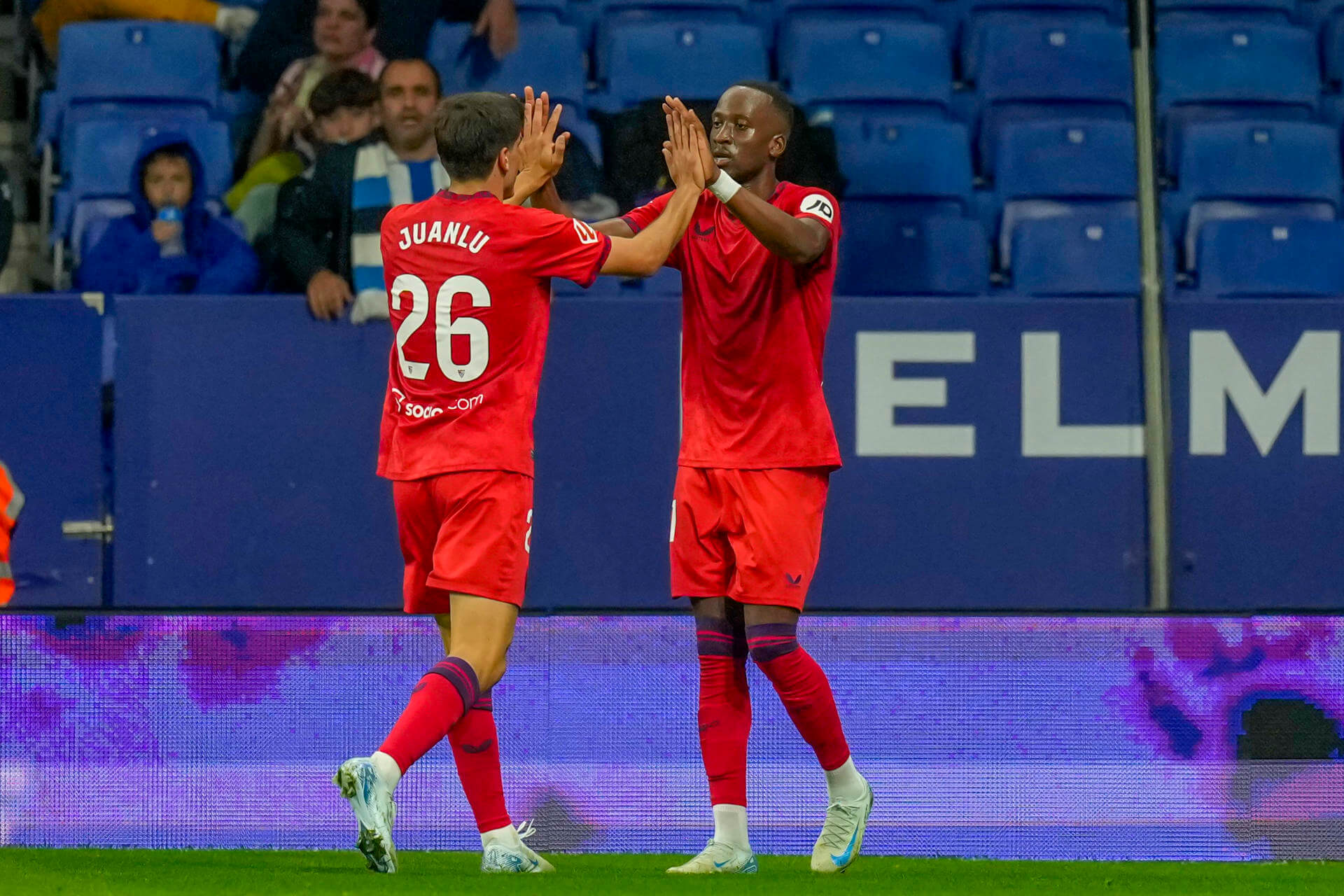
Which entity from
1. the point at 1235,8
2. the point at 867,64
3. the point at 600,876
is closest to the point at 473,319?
the point at 600,876

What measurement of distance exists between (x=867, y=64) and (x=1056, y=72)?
0.75 m

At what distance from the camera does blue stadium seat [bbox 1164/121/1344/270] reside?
714cm

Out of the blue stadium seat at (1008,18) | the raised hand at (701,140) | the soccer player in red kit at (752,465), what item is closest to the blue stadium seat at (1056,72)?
the blue stadium seat at (1008,18)

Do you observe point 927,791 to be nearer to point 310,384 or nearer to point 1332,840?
point 1332,840

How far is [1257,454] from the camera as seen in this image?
6199 millimetres

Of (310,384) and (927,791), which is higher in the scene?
(310,384)

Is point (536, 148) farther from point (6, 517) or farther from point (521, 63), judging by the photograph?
point (521, 63)

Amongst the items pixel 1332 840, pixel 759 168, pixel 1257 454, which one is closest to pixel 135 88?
pixel 759 168

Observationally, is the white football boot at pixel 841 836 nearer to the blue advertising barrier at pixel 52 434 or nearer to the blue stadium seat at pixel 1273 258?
the blue advertising barrier at pixel 52 434

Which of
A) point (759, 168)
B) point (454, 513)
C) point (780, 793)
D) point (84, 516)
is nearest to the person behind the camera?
point (454, 513)

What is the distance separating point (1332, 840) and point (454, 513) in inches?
89.8

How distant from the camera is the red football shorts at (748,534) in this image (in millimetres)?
4160

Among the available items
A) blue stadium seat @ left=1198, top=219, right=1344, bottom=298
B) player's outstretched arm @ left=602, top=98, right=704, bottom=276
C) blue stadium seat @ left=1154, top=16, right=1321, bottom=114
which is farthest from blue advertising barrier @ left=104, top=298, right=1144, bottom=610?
player's outstretched arm @ left=602, top=98, right=704, bottom=276

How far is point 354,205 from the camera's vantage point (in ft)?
20.9
